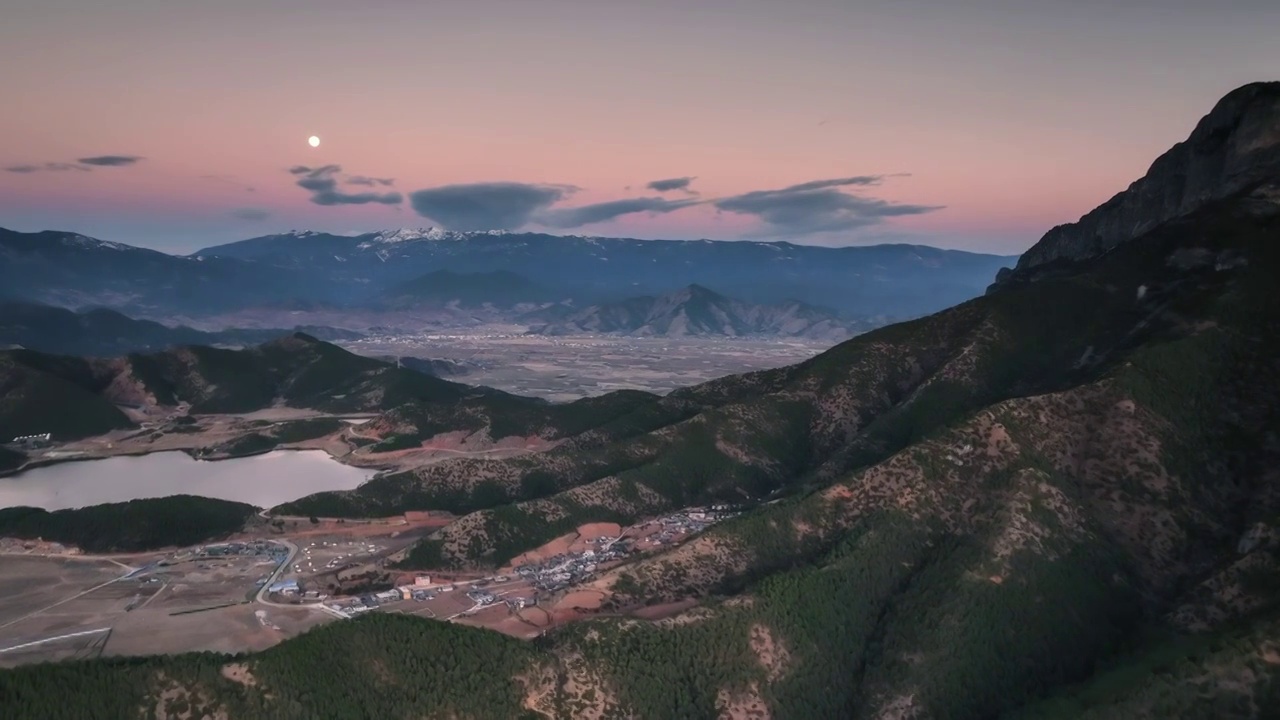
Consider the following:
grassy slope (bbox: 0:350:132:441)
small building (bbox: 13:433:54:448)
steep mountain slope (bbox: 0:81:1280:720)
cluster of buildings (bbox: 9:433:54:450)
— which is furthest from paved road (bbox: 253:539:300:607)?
grassy slope (bbox: 0:350:132:441)

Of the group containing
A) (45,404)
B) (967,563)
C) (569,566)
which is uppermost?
(967,563)

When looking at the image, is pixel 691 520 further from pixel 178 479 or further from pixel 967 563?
pixel 178 479

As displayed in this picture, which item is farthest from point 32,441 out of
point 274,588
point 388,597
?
point 388,597

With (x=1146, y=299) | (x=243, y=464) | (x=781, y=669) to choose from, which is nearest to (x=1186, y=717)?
(x=781, y=669)

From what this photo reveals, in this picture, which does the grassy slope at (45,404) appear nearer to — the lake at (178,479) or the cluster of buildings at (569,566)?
the lake at (178,479)

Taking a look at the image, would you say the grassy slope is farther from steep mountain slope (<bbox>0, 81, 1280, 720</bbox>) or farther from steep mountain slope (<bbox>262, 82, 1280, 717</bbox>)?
steep mountain slope (<bbox>0, 81, 1280, 720</bbox>)
